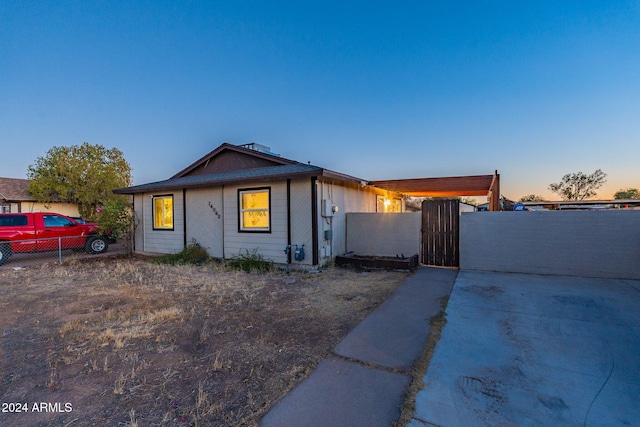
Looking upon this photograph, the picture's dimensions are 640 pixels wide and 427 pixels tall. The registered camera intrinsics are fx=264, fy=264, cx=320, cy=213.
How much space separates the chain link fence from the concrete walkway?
32.0 feet

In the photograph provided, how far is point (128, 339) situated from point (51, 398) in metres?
1.08

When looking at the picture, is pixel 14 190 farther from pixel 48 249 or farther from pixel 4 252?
pixel 4 252

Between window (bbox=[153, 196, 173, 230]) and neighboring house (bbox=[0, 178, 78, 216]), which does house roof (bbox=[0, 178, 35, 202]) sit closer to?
neighboring house (bbox=[0, 178, 78, 216])

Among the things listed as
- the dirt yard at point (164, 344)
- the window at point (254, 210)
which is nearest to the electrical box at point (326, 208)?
the window at point (254, 210)

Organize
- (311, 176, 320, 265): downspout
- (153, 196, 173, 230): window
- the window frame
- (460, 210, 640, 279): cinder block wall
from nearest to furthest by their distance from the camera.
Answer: (460, 210, 640, 279): cinder block wall, (311, 176, 320, 265): downspout, the window frame, (153, 196, 173, 230): window

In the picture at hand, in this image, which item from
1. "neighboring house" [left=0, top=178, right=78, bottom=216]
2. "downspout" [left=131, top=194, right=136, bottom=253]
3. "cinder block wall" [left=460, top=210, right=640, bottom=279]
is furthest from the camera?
"neighboring house" [left=0, top=178, right=78, bottom=216]

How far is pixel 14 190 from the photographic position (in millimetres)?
19797

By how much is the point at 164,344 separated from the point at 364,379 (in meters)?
A: 2.34

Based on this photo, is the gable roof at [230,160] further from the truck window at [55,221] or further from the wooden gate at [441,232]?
the wooden gate at [441,232]

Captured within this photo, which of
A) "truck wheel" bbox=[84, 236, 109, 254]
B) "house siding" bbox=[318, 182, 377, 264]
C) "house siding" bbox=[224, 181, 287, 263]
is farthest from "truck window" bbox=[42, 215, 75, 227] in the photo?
"house siding" bbox=[318, 182, 377, 264]

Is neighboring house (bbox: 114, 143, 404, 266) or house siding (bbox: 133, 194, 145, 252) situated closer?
neighboring house (bbox: 114, 143, 404, 266)

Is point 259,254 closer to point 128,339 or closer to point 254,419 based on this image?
point 128,339

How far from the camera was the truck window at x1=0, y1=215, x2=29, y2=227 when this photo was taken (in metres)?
8.68

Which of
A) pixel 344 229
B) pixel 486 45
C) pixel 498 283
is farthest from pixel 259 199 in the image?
pixel 486 45
